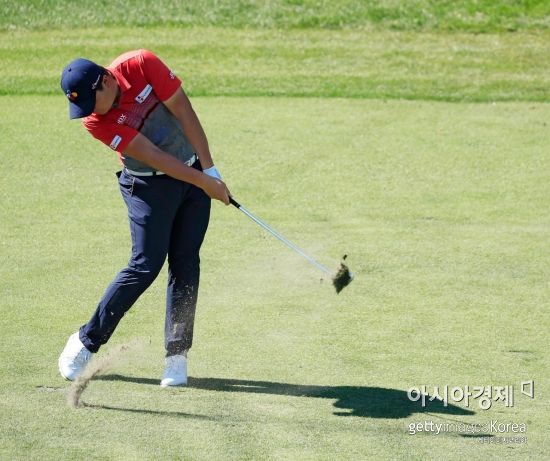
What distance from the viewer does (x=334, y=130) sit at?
11.6m

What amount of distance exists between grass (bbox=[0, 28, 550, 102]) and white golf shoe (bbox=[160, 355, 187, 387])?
7296 mm

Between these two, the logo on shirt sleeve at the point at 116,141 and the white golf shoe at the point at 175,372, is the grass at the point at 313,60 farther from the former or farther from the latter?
the logo on shirt sleeve at the point at 116,141

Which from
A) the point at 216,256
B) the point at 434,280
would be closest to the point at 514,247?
the point at 434,280

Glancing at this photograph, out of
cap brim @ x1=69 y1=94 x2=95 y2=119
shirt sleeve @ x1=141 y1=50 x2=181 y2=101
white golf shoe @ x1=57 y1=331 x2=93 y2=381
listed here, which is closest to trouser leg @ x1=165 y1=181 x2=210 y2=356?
white golf shoe @ x1=57 y1=331 x2=93 y2=381

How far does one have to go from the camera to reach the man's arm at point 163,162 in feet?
19.3

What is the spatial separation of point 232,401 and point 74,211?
145 inches

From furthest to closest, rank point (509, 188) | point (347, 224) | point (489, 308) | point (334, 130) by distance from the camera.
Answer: point (334, 130) < point (509, 188) < point (347, 224) < point (489, 308)

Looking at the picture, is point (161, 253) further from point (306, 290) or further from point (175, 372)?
point (306, 290)

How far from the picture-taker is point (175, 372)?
6273 mm

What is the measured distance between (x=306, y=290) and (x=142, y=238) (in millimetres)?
1800

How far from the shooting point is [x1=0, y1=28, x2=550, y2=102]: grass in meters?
13.6

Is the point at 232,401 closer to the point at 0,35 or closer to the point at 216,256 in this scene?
the point at 216,256

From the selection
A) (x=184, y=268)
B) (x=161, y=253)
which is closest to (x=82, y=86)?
(x=161, y=253)

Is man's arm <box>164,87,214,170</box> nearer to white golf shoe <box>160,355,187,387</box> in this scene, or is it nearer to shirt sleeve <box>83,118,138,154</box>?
shirt sleeve <box>83,118,138,154</box>
